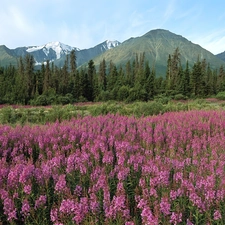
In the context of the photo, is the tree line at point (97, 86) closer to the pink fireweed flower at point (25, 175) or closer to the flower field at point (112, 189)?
the flower field at point (112, 189)

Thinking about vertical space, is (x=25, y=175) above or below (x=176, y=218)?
above

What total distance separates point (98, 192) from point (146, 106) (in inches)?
515

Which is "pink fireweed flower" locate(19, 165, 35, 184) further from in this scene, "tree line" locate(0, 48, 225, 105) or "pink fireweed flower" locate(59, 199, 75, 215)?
"tree line" locate(0, 48, 225, 105)

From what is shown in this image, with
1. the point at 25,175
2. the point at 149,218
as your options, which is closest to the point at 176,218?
the point at 149,218

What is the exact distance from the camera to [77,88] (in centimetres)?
5900

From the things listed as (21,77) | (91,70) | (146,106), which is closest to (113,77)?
(91,70)

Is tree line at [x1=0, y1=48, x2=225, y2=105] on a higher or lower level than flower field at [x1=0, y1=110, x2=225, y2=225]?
higher

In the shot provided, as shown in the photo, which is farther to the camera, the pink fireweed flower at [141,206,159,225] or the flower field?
the flower field

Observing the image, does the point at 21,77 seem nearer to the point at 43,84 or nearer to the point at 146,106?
the point at 43,84

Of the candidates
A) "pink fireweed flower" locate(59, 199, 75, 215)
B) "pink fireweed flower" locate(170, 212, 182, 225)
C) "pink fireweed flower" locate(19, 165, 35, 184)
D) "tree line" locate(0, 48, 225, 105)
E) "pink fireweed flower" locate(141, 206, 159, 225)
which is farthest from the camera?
"tree line" locate(0, 48, 225, 105)

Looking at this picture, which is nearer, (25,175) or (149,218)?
→ (149,218)

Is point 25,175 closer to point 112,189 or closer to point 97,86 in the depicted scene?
point 112,189

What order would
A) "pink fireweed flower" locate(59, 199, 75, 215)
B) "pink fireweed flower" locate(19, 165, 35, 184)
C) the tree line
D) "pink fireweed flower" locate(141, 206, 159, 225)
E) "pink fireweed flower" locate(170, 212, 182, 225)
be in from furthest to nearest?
the tree line, "pink fireweed flower" locate(19, 165, 35, 184), "pink fireweed flower" locate(59, 199, 75, 215), "pink fireweed flower" locate(170, 212, 182, 225), "pink fireweed flower" locate(141, 206, 159, 225)

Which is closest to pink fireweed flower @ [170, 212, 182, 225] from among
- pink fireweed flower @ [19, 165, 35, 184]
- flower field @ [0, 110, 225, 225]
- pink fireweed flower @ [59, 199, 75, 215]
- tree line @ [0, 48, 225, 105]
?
flower field @ [0, 110, 225, 225]
